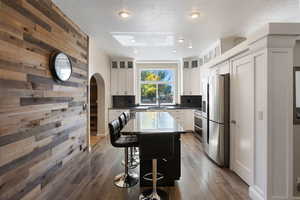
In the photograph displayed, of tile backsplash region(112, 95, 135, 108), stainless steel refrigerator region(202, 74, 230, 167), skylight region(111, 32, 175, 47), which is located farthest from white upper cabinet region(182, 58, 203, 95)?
stainless steel refrigerator region(202, 74, 230, 167)

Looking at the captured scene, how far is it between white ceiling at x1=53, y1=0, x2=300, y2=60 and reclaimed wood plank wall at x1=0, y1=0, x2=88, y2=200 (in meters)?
0.54

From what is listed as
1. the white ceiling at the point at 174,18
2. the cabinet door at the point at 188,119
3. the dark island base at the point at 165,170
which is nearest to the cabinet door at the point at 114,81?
the white ceiling at the point at 174,18

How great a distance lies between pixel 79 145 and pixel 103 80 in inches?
99.4

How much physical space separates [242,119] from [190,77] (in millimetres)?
3965

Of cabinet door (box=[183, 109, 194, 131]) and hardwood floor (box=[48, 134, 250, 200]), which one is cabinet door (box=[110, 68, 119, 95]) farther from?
hardwood floor (box=[48, 134, 250, 200])

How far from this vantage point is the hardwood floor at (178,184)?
2419 millimetres

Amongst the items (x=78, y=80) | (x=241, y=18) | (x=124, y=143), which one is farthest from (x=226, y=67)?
(x=78, y=80)

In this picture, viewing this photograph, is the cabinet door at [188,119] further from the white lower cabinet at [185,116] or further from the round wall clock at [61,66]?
the round wall clock at [61,66]

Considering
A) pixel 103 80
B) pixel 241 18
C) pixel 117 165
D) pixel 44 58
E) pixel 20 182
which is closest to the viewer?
pixel 20 182

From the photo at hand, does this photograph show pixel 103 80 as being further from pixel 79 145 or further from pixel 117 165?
pixel 117 165

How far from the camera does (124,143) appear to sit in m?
2.56

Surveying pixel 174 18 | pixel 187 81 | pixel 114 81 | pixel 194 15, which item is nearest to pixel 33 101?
pixel 174 18

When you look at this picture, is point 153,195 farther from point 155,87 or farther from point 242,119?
point 155,87

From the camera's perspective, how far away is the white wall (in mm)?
4512
